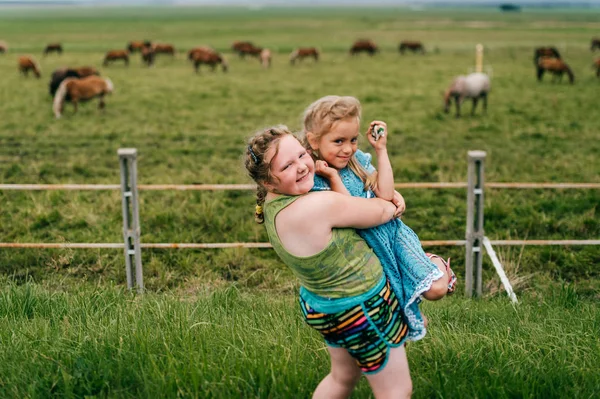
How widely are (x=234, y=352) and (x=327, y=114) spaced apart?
1.13 metres

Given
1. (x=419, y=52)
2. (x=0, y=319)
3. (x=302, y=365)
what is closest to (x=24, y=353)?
(x=0, y=319)

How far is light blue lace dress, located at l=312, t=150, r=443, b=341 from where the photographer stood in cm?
215

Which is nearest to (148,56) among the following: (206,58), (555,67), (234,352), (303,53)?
(206,58)

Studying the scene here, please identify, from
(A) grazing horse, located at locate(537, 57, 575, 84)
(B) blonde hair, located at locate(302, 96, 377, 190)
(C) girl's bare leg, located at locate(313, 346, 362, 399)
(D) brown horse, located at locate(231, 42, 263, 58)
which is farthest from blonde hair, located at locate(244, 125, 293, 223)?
(D) brown horse, located at locate(231, 42, 263, 58)

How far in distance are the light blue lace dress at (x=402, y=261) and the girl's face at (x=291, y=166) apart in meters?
0.10

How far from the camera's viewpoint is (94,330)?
117 inches

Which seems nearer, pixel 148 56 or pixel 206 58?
pixel 206 58

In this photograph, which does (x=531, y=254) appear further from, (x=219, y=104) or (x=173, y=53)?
(x=173, y=53)

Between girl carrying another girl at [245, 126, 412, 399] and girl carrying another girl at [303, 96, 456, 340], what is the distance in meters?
0.06

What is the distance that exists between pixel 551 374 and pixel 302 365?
93 cm

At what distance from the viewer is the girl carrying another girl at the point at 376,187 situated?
84.0 inches

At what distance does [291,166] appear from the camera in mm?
2025

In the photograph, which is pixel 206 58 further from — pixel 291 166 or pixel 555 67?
pixel 291 166

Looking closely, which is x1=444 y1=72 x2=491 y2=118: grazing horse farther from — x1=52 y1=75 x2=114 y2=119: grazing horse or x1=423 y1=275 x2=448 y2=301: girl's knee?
x1=423 y1=275 x2=448 y2=301: girl's knee
